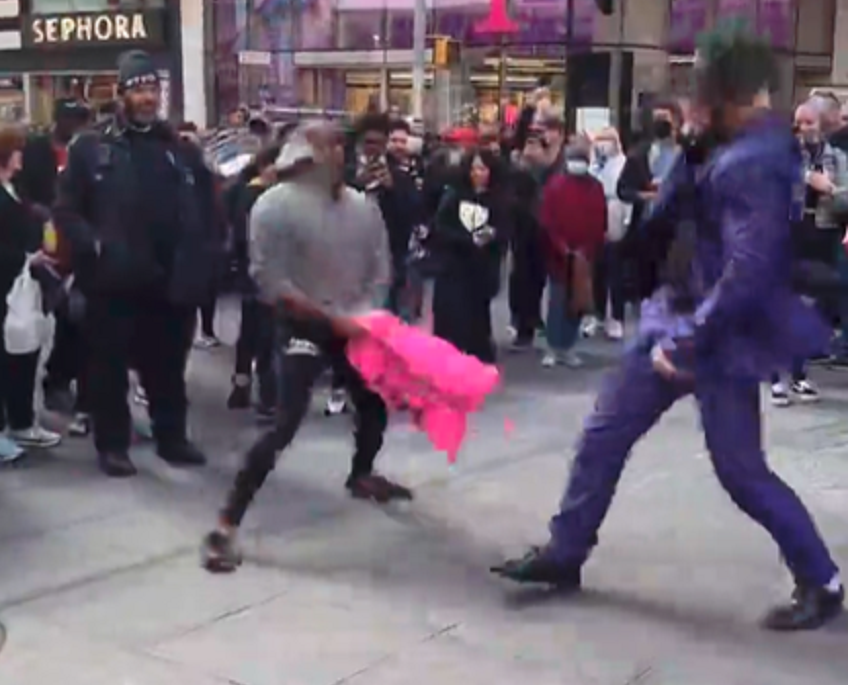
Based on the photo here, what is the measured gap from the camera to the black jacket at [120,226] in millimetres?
7031

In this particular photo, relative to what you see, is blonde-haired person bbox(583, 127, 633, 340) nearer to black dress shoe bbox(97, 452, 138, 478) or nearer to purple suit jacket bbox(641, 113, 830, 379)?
black dress shoe bbox(97, 452, 138, 478)

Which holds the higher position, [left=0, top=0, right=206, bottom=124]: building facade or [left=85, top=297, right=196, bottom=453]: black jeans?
[left=0, top=0, right=206, bottom=124]: building facade

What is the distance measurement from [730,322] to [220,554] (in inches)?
84.5

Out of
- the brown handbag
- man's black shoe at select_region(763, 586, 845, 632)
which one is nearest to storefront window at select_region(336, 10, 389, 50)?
the brown handbag

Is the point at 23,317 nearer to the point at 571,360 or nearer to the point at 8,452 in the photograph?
the point at 8,452

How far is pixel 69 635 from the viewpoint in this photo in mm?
5055

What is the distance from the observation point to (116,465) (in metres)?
7.26

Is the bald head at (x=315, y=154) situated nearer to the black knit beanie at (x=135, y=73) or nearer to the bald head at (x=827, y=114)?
the black knit beanie at (x=135, y=73)

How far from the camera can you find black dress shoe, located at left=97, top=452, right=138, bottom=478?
23.8 ft

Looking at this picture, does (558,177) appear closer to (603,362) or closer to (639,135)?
(603,362)

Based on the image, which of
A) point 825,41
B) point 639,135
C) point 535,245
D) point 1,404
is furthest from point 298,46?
point 1,404

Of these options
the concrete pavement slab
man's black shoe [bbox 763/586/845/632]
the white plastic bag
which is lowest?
the concrete pavement slab

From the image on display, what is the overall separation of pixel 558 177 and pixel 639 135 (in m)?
3.38

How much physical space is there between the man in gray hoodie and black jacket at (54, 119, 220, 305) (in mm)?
1174
